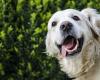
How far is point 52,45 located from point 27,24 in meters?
0.75

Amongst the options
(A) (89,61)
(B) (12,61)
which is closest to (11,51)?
(B) (12,61)

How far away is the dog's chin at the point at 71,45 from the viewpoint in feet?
54.0

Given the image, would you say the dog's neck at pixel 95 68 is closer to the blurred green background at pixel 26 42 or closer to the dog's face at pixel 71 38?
the dog's face at pixel 71 38

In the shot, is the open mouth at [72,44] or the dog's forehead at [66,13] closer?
the open mouth at [72,44]

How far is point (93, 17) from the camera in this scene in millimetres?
16719

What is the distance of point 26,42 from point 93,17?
1106 mm

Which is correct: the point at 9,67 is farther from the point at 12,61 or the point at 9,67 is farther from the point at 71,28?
the point at 71,28

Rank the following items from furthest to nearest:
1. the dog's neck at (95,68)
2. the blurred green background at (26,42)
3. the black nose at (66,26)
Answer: the blurred green background at (26,42) → the dog's neck at (95,68) → the black nose at (66,26)

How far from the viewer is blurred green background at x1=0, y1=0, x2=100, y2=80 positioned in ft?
56.9

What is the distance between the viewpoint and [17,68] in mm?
17438

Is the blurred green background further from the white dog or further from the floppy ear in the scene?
the floppy ear

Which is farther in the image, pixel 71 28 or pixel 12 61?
pixel 12 61

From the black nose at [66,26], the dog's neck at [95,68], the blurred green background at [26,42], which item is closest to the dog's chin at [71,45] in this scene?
the black nose at [66,26]

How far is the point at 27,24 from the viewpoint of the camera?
17438mm
